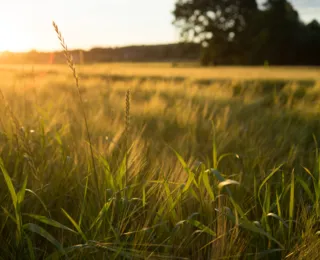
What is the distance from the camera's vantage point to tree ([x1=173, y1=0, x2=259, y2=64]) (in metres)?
22.7

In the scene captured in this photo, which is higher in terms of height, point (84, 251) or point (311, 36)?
point (311, 36)

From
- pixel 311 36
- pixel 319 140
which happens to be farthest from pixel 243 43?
pixel 319 140

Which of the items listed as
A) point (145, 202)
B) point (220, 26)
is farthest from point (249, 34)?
point (145, 202)

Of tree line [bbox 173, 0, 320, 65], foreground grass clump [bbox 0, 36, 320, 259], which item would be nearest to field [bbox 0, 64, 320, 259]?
foreground grass clump [bbox 0, 36, 320, 259]

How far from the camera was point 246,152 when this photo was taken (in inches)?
57.7

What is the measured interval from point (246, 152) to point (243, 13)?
24808 mm

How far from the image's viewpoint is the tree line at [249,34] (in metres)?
22.2

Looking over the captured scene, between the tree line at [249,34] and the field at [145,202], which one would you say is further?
the tree line at [249,34]

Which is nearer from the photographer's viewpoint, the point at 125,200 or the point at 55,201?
the point at 125,200

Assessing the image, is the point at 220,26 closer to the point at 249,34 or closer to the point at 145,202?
the point at 249,34

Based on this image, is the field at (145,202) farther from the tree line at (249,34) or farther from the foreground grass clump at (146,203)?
the tree line at (249,34)

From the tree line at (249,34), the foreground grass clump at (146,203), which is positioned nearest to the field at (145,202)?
the foreground grass clump at (146,203)

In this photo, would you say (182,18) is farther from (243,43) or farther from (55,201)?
(55,201)

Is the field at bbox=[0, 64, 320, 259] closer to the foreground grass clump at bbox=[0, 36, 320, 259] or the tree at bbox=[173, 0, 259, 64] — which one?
the foreground grass clump at bbox=[0, 36, 320, 259]
